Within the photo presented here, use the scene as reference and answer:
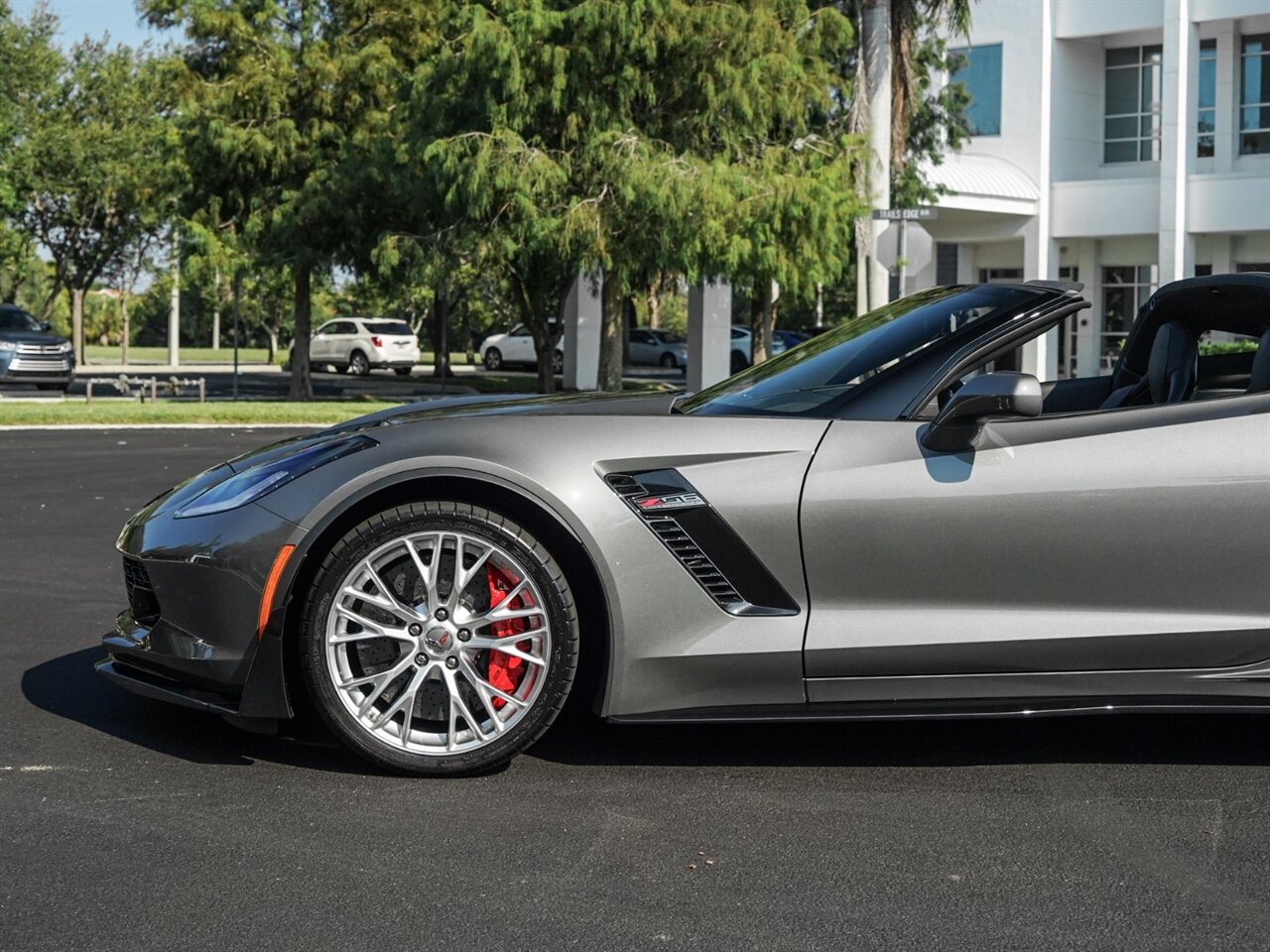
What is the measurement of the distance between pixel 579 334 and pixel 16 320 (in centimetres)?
1225

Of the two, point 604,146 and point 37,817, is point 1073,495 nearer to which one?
point 37,817

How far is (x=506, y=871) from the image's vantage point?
377 cm

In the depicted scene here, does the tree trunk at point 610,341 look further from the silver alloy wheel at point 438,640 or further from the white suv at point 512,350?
the white suv at point 512,350

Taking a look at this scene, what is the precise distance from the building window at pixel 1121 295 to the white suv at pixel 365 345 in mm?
19748

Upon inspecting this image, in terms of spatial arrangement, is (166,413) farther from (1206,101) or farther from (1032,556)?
(1206,101)

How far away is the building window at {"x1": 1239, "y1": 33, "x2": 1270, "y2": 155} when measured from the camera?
1398 inches

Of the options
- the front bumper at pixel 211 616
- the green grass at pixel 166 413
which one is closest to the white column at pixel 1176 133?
the green grass at pixel 166 413

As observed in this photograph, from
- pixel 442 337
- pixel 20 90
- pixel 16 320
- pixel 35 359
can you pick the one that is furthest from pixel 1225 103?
pixel 20 90

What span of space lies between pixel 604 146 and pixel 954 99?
15.4m

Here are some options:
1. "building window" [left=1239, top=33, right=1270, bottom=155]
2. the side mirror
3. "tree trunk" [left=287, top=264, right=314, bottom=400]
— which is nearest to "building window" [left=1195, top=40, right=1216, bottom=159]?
"building window" [left=1239, top=33, right=1270, bottom=155]

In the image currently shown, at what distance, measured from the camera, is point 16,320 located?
109 feet

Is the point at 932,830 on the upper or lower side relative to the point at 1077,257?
lower

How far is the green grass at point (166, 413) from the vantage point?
22.9m

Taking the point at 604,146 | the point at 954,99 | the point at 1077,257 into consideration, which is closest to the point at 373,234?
the point at 604,146
